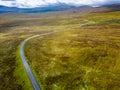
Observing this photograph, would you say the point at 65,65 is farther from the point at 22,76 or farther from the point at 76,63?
the point at 22,76

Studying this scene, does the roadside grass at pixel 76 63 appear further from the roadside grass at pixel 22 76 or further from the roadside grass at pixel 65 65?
the roadside grass at pixel 22 76

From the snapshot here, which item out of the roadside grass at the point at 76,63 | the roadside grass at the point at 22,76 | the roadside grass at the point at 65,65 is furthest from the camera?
the roadside grass at the point at 65,65

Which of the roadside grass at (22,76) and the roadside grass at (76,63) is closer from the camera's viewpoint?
the roadside grass at (22,76)

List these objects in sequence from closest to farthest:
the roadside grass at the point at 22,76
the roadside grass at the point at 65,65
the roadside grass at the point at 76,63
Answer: the roadside grass at the point at 22,76
the roadside grass at the point at 76,63
the roadside grass at the point at 65,65

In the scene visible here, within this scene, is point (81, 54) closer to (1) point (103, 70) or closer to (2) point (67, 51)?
(2) point (67, 51)

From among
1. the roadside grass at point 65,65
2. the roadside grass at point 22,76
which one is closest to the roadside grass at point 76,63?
the roadside grass at point 65,65

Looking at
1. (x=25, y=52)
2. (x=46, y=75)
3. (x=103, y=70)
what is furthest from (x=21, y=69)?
(x=103, y=70)

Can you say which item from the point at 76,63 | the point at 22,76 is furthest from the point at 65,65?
the point at 22,76

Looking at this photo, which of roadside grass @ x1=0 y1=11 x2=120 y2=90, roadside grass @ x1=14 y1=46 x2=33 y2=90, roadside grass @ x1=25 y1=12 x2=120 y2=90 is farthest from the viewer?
roadside grass @ x1=0 y1=11 x2=120 y2=90

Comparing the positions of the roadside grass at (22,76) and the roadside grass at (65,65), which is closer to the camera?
the roadside grass at (22,76)

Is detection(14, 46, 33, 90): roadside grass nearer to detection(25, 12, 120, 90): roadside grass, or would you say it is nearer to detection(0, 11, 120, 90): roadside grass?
detection(0, 11, 120, 90): roadside grass

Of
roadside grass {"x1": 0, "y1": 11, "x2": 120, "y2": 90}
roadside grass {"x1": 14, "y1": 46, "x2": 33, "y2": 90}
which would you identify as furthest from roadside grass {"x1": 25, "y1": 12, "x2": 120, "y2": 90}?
roadside grass {"x1": 14, "y1": 46, "x2": 33, "y2": 90}

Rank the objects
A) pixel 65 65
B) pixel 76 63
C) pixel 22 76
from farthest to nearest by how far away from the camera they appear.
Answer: pixel 76 63 < pixel 65 65 < pixel 22 76
